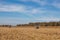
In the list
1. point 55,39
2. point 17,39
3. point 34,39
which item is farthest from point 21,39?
point 55,39

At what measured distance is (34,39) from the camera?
2033 cm

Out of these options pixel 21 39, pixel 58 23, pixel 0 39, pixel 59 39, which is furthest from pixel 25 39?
pixel 58 23

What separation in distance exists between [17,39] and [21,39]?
577mm

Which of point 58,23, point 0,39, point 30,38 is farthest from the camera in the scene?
point 58,23

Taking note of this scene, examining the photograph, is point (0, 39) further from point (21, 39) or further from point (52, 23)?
point (52, 23)

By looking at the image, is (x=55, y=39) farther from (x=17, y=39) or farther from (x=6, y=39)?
(x=6, y=39)

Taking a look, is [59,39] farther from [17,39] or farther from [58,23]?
[58,23]

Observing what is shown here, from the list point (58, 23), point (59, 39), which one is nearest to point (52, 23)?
point (58, 23)

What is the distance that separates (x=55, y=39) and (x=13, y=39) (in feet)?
20.5

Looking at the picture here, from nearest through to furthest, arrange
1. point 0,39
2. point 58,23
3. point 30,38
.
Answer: point 0,39
point 30,38
point 58,23

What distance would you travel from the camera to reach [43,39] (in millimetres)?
20781

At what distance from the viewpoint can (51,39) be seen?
68.5 ft

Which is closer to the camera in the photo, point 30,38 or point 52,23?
point 30,38

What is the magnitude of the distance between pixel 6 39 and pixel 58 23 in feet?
180
